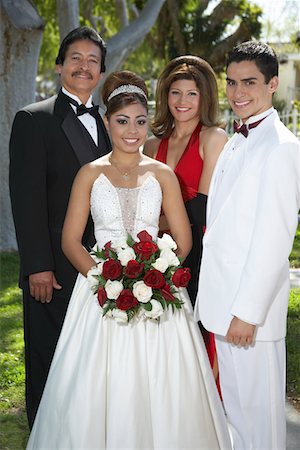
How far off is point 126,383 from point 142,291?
0.53 m

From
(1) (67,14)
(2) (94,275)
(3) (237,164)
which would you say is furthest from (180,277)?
(1) (67,14)

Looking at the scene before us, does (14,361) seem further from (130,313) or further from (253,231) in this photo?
(253,231)

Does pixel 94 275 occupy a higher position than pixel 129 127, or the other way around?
pixel 129 127

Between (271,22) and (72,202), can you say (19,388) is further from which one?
(271,22)

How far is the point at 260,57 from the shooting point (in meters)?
3.62

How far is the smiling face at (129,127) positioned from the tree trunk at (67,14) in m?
7.23

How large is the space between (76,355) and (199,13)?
31.3 m

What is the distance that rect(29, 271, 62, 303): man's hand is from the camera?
434 cm

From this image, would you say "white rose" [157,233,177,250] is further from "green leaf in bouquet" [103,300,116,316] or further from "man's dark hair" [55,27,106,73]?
"man's dark hair" [55,27,106,73]

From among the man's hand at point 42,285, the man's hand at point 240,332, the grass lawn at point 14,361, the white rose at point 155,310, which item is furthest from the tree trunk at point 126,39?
the man's hand at point 240,332

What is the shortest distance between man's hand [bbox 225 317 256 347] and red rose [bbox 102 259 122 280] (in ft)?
1.92

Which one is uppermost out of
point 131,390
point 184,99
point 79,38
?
point 79,38

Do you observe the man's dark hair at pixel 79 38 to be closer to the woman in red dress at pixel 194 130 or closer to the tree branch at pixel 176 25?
the woman in red dress at pixel 194 130

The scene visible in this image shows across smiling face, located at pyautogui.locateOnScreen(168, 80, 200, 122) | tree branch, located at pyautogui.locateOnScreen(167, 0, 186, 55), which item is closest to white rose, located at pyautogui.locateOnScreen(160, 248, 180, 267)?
smiling face, located at pyautogui.locateOnScreen(168, 80, 200, 122)
